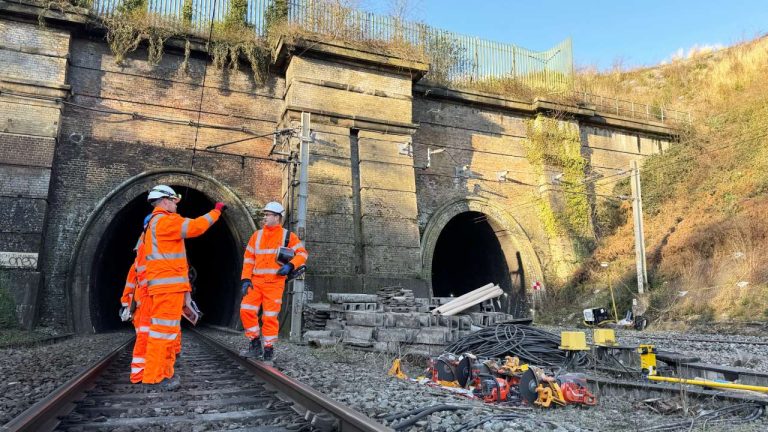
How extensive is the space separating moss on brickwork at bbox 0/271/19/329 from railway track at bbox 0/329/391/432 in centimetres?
701

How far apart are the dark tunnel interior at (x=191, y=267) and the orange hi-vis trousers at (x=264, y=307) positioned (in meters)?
7.85

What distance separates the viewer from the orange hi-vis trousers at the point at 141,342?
15.0 ft

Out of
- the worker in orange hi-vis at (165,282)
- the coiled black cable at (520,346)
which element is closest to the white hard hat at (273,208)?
the worker in orange hi-vis at (165,282)

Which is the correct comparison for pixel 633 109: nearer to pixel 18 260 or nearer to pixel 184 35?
pixel 184 35

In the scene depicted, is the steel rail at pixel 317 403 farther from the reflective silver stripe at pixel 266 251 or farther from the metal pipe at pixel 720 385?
the metal pipe at pixel 720 385

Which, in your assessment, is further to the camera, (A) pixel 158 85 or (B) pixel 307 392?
(A) pixel 158 85

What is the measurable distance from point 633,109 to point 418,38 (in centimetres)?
927

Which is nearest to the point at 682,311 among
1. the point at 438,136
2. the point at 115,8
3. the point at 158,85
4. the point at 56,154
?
the point at 438,136

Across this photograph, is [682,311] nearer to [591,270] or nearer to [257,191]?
[591,270]

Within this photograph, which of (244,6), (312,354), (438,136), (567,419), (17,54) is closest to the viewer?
(567,419)

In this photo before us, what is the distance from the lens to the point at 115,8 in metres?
13.0

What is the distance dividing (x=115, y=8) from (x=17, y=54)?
104 inches

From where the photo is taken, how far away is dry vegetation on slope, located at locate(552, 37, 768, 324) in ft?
41.2

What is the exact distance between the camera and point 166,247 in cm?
459
